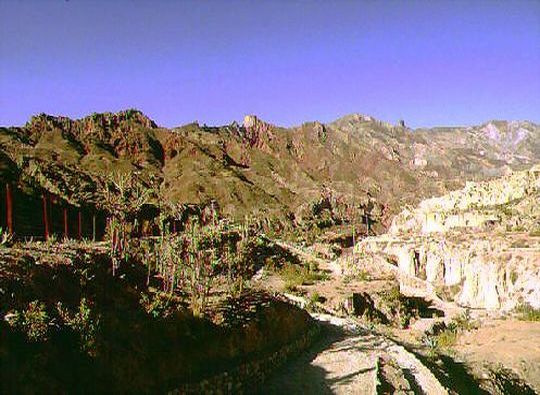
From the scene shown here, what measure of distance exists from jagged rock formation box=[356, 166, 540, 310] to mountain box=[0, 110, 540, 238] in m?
48.5

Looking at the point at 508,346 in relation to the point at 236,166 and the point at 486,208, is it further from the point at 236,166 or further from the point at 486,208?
the point at 236,166

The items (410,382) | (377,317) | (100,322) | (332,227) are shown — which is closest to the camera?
(100,322)

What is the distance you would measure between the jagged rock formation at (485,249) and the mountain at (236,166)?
4845 centimetres

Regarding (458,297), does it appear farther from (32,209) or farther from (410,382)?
(32,209)

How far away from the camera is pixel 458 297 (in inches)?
1873

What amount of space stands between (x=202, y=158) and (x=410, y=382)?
437ft

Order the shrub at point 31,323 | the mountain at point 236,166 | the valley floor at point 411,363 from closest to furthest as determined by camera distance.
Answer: the shrub at point 31,323
the valley floor at point 411,363
the mountain at point 236,166

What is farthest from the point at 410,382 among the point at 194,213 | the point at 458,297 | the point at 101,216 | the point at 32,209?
the point at 194,213

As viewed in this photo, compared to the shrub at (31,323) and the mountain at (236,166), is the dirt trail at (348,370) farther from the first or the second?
the mountain at (236,166)

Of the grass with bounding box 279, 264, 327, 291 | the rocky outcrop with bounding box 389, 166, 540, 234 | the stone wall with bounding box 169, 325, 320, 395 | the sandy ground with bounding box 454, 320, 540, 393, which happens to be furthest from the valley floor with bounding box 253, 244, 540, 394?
the rocky outcrop with bounding box 389, 166, 540, 234

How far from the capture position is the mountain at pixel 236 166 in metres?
120

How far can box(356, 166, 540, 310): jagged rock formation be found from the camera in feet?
141

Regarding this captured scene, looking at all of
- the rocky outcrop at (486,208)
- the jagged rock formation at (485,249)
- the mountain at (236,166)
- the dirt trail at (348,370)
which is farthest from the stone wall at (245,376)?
the mountain at (236,166)

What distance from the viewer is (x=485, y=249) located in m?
48.4
